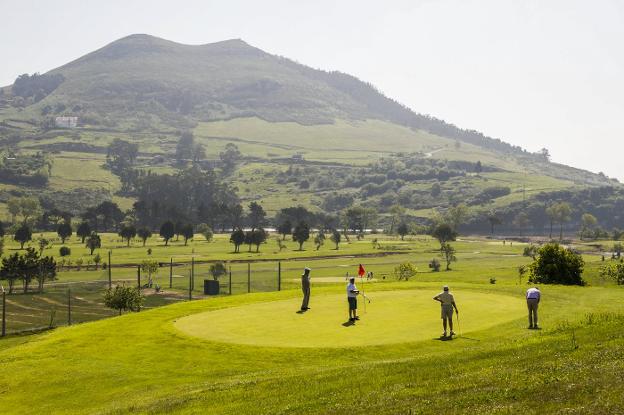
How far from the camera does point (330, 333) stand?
104 ft

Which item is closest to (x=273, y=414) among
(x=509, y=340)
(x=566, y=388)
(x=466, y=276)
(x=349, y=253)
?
(x=566, y=388)

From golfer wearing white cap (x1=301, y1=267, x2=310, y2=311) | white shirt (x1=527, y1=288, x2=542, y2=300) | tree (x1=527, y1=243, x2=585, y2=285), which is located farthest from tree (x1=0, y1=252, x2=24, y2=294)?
white shirt (x1=527, y1=288, x2=542, y2=300)

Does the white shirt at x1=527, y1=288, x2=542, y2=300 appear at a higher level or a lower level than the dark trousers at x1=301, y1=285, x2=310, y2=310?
higher

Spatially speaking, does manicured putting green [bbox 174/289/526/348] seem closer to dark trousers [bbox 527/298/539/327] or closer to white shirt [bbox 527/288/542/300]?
dark trousers [bbox 527/298/539/327]

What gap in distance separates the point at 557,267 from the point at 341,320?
2450 cm

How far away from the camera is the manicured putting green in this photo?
30.8 m

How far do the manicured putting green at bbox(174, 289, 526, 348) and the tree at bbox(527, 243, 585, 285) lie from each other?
1228cm

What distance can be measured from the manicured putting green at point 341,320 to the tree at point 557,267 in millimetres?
12283

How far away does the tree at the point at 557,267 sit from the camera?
5203cm

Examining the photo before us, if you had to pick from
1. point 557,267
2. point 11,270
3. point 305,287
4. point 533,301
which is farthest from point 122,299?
point 533,301

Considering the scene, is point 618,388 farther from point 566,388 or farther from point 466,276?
point 466,276

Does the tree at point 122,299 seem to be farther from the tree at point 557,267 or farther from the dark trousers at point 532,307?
the dark trousers at point 532,307

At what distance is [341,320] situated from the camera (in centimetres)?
3469

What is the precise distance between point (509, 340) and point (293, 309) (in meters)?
13.4
